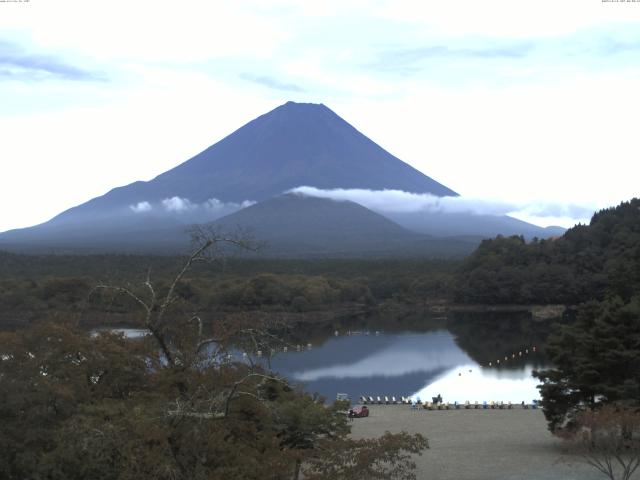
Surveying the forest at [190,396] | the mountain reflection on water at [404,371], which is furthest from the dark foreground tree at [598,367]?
the mountain reflection on water at [404,371]

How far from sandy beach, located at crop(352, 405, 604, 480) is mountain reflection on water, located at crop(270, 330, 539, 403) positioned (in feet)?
15.6

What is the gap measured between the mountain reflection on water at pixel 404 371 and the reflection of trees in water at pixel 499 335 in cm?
44

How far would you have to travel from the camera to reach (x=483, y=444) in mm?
16812

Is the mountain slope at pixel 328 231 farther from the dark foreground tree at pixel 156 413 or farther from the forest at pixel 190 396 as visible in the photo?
the dark foreground tree at pixel 156 413

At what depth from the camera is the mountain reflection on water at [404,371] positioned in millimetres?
29141

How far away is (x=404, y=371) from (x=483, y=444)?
57.9ft

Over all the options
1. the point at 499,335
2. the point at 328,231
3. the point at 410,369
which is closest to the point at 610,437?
the point at 410,369

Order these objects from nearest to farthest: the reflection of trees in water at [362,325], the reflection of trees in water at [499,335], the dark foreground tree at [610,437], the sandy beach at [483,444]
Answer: the dark foreground tree at [610,437]
the sandy beach at [483,444]
the reflection of trees in water at [499,335]
the reflection of trees in water at [362,325]

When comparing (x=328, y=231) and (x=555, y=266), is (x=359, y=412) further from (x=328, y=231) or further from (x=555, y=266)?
(x=328, y=231)

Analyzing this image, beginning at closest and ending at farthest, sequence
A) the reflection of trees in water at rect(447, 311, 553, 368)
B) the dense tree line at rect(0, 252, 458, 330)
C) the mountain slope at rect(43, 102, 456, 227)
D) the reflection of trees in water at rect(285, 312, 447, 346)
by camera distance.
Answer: the reflection of trees in water at rect(447, 311, 553, 368), the reflection of trees in water at rect(285, 312, 447, 346), the dense tree line at rect(0, 252, 458, 330), the mountain slope at rect(43, 102, 456, 227)

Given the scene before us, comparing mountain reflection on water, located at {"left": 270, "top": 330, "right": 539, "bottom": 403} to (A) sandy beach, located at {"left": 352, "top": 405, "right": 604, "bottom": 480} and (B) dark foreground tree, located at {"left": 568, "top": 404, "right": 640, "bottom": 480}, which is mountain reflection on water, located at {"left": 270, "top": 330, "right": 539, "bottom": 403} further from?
(B) dark foreground tree, located at {"left": 568, "top": 404, "right": 640, "bottom": 480}

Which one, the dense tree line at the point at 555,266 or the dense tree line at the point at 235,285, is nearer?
the dense tree line at the point at 235,285

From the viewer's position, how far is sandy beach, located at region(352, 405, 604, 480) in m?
13.9

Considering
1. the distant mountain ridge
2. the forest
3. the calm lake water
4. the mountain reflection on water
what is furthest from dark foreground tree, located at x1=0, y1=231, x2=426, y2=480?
the distant mountain ridge
